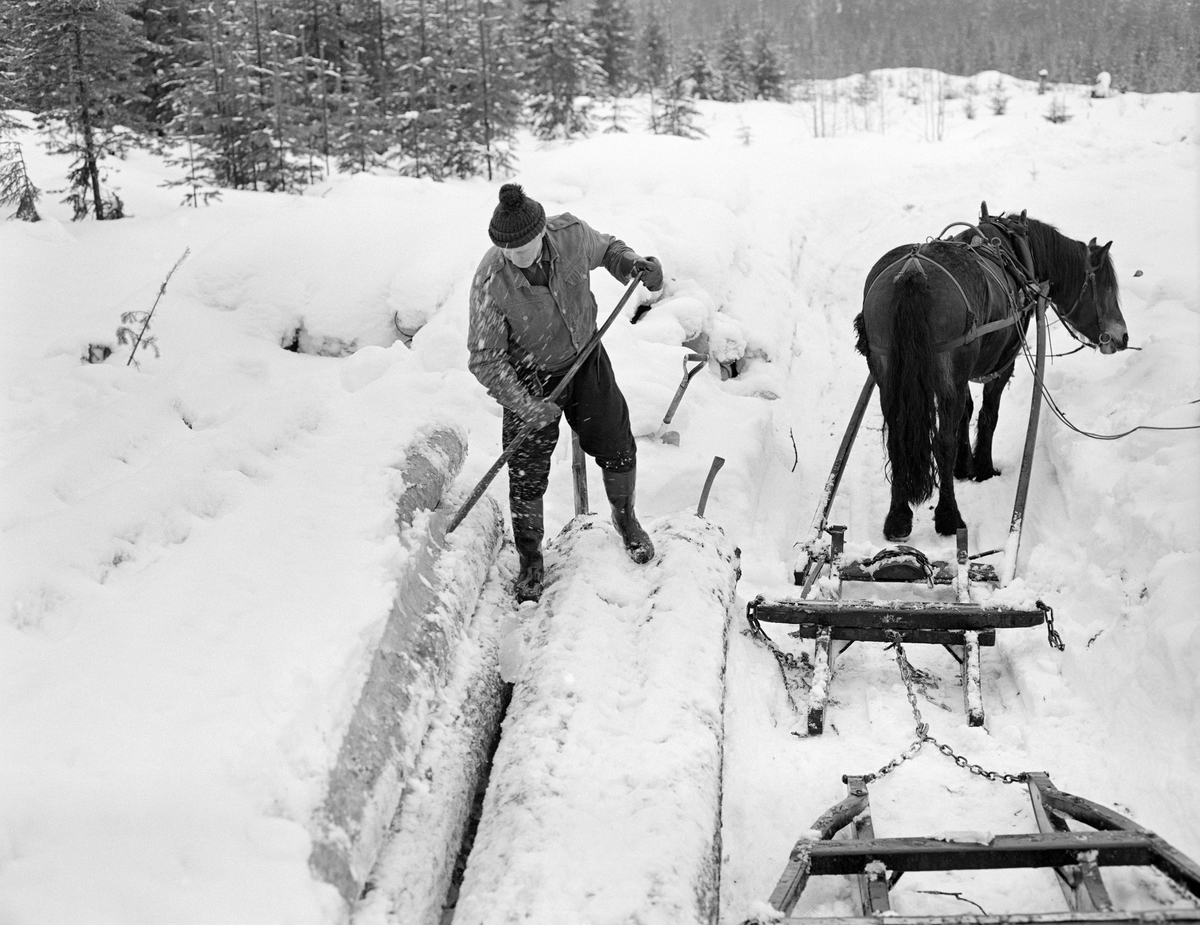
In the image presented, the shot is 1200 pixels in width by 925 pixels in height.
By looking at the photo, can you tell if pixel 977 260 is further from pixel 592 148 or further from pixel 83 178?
pixel 83 178

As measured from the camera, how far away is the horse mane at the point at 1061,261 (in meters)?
5.90

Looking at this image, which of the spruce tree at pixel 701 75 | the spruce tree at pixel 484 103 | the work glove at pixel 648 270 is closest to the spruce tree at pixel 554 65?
the spruce tree at pixel 484 103

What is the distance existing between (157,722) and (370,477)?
5.25 feet

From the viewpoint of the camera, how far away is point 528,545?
4203 millimetres

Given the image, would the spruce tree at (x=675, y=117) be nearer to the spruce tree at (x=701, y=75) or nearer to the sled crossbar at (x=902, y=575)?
the spruce tree at (x=701, y=75)

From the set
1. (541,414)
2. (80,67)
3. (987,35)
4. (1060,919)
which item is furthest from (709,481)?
(987,35)

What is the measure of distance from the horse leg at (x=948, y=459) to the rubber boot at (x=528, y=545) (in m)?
2.38

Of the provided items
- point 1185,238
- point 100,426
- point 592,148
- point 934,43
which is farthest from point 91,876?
point 934,43

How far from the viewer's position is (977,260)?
208 inches

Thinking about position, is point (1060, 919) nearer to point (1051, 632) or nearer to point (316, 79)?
point (1051, 632)

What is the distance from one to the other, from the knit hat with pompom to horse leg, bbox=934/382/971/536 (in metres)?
2.60

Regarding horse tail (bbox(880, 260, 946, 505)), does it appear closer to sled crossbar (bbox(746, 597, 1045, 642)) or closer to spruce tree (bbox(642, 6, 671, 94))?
sled crossbar (bbox(746, 597, 1045, 642))

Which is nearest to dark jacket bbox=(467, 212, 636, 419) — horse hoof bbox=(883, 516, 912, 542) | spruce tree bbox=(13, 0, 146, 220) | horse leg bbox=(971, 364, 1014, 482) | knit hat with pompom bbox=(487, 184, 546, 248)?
knit hat with pompom bbox=(487, 184, 546, 248)

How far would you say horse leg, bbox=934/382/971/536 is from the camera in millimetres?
5000
